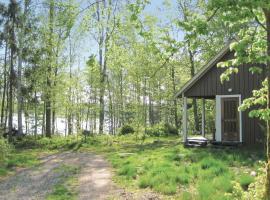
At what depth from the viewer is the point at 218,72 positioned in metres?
18.3

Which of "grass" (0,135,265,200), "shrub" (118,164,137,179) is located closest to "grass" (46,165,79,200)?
"grass" (0,135,265,200)

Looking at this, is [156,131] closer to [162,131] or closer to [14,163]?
[162,131]

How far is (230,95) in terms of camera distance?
18.0m

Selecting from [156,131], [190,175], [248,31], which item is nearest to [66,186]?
[190,175]

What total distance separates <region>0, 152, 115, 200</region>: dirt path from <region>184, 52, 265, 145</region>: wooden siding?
20.6 ft

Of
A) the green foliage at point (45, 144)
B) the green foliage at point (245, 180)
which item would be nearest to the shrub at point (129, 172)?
the green foliage at point (245, 180)

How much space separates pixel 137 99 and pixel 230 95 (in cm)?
1513

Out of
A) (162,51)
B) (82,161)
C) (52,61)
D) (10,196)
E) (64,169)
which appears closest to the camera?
(162,51)

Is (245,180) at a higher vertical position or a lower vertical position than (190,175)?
higher

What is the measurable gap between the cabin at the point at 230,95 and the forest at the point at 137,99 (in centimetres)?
19

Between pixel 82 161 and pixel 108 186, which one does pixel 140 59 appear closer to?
pixel 82 161

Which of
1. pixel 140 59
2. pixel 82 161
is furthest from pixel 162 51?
pixel 140 59

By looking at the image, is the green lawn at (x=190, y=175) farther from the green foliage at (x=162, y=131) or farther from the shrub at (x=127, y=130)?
the shrub at (x=127, y=130)

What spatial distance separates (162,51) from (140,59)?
20885 millimetres
